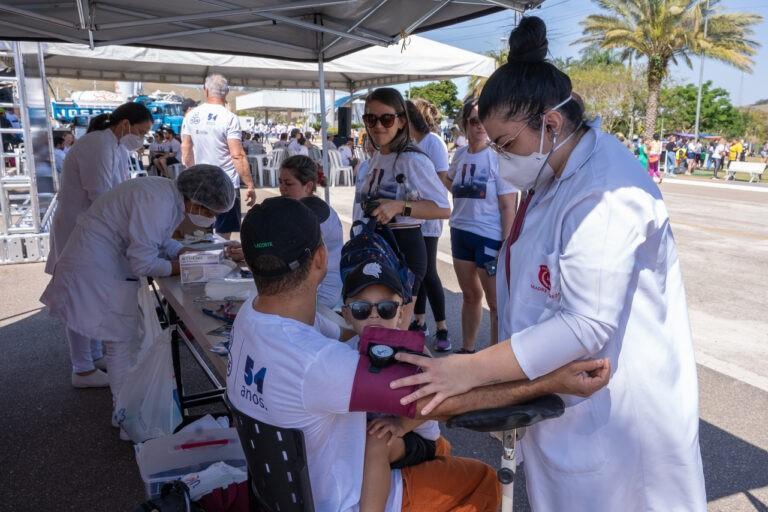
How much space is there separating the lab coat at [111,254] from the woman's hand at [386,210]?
1030 millimetres

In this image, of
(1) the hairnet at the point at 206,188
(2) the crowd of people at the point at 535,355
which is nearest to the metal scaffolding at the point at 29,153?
(1) the hairnet at the point at 206,188

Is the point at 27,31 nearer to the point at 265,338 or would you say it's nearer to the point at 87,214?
the point at 87,214

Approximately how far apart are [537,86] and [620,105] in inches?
1517

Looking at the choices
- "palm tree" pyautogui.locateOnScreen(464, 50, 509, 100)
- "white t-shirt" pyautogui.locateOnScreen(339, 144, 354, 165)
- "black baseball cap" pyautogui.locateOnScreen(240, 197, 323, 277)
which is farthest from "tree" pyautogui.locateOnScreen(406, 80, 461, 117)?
"black baseball cap" pyautogui.locateOnScreen(240, 197, 323, 277)

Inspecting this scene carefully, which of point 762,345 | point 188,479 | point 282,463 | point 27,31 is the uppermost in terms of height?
point 27,31

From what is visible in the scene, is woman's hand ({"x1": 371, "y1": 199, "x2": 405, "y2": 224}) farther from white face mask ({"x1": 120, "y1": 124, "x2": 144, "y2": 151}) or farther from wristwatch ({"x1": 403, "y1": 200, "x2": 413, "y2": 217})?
white face mask ({"x1": 120, "y1": 124, "x2": 144, "y2": 151})

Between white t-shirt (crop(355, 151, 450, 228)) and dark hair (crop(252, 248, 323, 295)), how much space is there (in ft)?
6.28

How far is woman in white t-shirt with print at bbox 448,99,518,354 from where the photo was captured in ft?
12.5

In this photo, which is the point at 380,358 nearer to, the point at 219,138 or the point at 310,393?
the point at 310,393

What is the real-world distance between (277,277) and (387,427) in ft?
1.56

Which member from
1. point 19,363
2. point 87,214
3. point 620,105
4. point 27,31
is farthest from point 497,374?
point 620,105

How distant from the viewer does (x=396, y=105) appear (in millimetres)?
3281

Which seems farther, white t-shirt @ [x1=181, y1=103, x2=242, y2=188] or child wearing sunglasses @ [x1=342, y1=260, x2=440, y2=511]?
white t-shirt @ [x1=181, y1=103, x2=242, y2=188]

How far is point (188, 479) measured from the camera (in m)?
2.00
